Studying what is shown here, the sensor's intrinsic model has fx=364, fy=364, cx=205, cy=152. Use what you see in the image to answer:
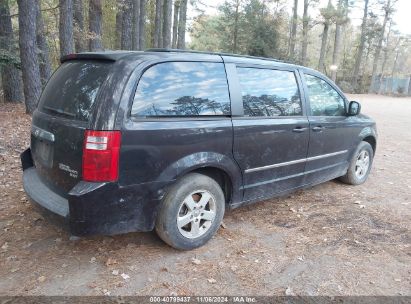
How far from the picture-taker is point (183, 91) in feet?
10.9

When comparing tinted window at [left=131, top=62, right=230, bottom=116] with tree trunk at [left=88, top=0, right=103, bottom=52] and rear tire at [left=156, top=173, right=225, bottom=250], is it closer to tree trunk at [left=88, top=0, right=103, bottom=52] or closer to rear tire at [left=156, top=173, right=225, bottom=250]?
rear tire at [left=156, top=173, right=225, bottom=250]

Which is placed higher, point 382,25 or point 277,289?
point 382,25

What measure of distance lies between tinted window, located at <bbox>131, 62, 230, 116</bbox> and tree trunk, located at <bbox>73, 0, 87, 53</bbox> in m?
10.5

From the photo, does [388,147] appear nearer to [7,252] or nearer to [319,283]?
[319,283]

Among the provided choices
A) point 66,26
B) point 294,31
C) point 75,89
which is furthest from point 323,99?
→ point 294,31

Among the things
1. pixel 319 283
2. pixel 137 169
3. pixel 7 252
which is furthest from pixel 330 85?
pixel 7 252

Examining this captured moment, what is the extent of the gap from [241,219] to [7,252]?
2474mm

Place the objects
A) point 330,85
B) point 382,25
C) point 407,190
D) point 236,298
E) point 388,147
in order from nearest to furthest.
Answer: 1. point 236,298
2. point 330,85
3. point 407,190
4. point 388,147
5. point 382,25

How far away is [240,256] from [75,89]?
2186 mm

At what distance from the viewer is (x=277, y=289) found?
3.04 metres

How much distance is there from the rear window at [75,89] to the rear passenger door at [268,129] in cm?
133

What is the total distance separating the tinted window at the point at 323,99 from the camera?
4688 millimetres

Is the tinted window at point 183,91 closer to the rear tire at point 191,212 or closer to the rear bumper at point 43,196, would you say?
the rear tire at point 191,212

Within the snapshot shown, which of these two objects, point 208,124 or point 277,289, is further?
point 208,124
